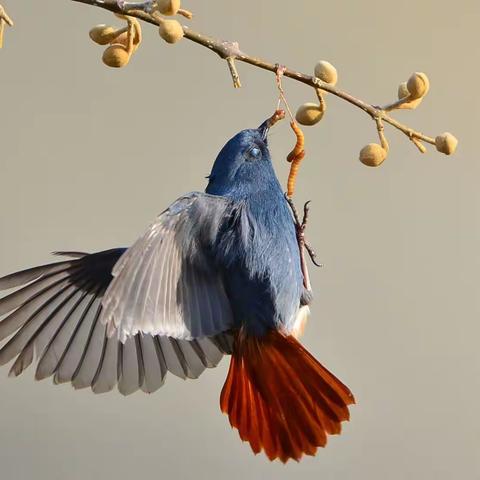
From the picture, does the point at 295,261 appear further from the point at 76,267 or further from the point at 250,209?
the point at 76,267

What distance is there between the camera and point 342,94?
59.3 inches

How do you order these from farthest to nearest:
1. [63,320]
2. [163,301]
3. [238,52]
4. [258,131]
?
[63,320] → [258,131] → [163,301] → [238,52]

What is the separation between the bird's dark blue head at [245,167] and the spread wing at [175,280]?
130 millimetres

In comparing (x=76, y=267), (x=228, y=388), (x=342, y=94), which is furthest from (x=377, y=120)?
(x=76, y=267)

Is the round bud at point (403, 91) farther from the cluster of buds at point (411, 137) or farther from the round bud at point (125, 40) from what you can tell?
the round bud at point (125, 40)

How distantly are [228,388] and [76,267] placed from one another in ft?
1.65

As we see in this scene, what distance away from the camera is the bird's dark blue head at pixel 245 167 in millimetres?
2176

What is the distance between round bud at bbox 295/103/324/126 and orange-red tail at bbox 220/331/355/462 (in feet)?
1.85

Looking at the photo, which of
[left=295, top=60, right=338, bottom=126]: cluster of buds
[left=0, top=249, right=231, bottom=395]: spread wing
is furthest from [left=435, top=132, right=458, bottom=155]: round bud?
[left=0, top=249, right=231, bottom=395]: spread wing

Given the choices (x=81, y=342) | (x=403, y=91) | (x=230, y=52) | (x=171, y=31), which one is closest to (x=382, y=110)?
(x=403, y=91)

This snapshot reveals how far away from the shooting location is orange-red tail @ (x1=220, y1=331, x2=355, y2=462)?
2.01m

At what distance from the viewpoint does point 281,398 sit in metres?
2.07

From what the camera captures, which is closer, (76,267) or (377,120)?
(377,120)

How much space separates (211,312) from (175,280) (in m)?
0.12
